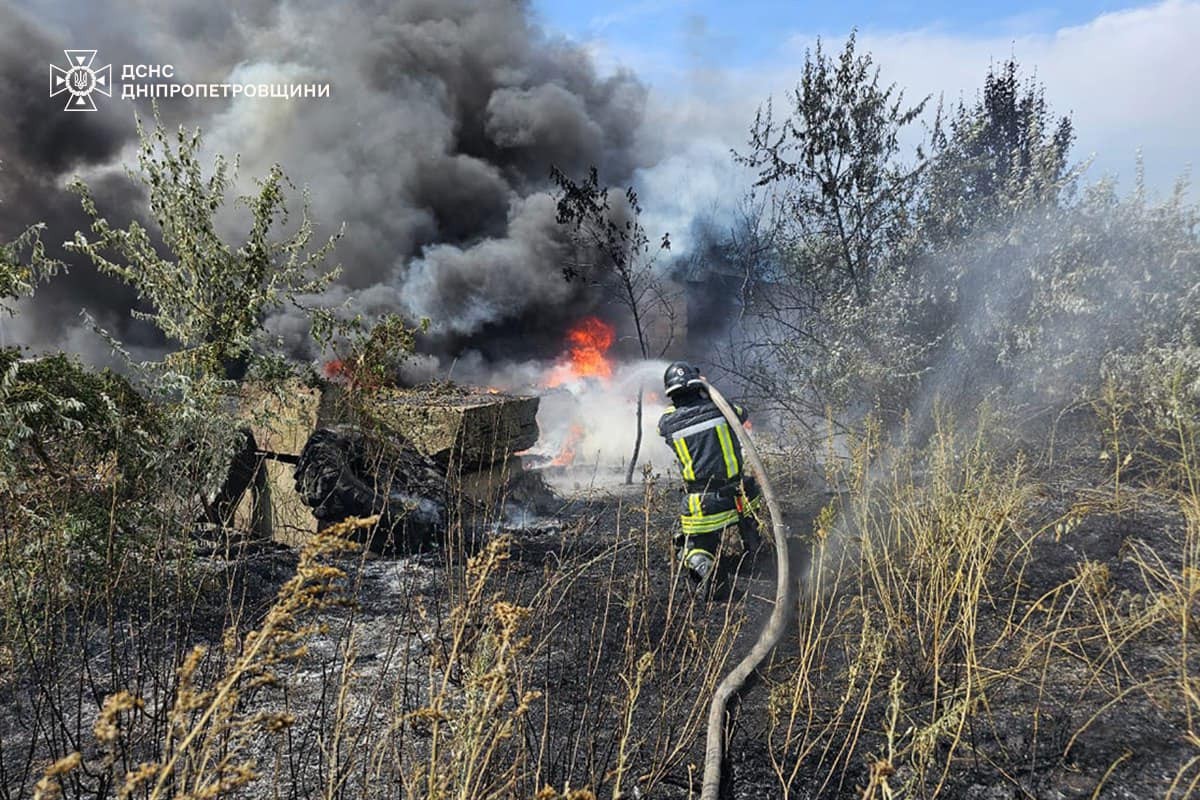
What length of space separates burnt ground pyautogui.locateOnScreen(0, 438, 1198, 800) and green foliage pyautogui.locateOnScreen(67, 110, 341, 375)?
241 cm

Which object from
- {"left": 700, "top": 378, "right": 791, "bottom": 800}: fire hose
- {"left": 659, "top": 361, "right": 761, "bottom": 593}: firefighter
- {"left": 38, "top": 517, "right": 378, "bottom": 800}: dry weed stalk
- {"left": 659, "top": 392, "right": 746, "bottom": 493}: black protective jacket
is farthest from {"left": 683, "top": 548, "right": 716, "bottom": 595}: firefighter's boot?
{"left": 38, "top": 517, "right": 378, "bottom": 800}: dry weed stalk

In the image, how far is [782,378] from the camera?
958 cm

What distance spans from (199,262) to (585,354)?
629 inches

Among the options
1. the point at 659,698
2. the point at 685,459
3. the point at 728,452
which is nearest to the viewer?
the point at 659,698

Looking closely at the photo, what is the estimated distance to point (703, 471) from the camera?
5453mm

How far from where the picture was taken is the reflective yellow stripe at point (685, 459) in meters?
5.46

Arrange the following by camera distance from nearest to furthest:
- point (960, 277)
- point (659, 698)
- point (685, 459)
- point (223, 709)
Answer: point (223, 709)
point (659, 698)
point (685, 459)
point (960, 277)

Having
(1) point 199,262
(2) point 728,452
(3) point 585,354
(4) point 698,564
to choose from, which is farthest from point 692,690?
(3) point 585,354

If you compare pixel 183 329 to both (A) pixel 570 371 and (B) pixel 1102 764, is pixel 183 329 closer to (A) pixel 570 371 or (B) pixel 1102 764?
(B) pixel 1102 764

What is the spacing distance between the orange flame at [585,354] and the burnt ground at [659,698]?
1536 cm

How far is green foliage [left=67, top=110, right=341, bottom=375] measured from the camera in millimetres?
6066

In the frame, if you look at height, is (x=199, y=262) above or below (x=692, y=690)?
above

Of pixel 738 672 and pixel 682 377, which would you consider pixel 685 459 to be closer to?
pixel 682 377

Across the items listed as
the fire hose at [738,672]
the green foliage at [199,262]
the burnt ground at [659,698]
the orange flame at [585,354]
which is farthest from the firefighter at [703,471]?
the orange flame at [585,354]
